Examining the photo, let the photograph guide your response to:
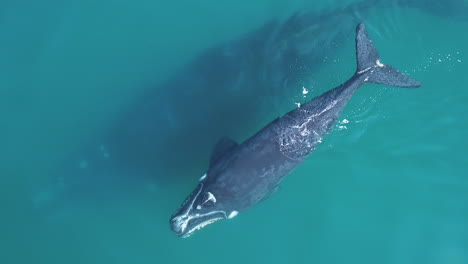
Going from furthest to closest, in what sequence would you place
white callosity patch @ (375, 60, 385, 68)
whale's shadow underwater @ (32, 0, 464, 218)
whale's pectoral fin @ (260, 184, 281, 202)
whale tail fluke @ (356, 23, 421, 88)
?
whale's shadow underwater @ (32, 0, 464, 218) < white callosity patch @ (375, 60, 385, 68) < whale tail fluke @ (356, 23, 421, 88) < whale's pectoral fin @ (260, 184, 281, 202)

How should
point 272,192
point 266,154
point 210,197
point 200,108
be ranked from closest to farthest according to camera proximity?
point 210,197 < point 266,154 < point 272,192 < point 200,108

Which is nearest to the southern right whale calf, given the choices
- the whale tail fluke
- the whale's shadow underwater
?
the whale tail fluke

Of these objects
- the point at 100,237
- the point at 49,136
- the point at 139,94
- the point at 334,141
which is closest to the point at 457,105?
the point at 334,141

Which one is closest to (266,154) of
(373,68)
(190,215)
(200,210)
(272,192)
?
(272,192)

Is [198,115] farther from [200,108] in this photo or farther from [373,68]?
[373,68]

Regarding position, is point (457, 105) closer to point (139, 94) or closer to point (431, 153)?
point (431, 153)

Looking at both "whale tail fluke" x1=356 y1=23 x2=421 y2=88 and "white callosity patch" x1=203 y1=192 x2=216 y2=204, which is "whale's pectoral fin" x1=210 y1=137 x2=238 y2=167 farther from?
"whale tail fluke" x1=356 y1=23 x2=421 y2=88
